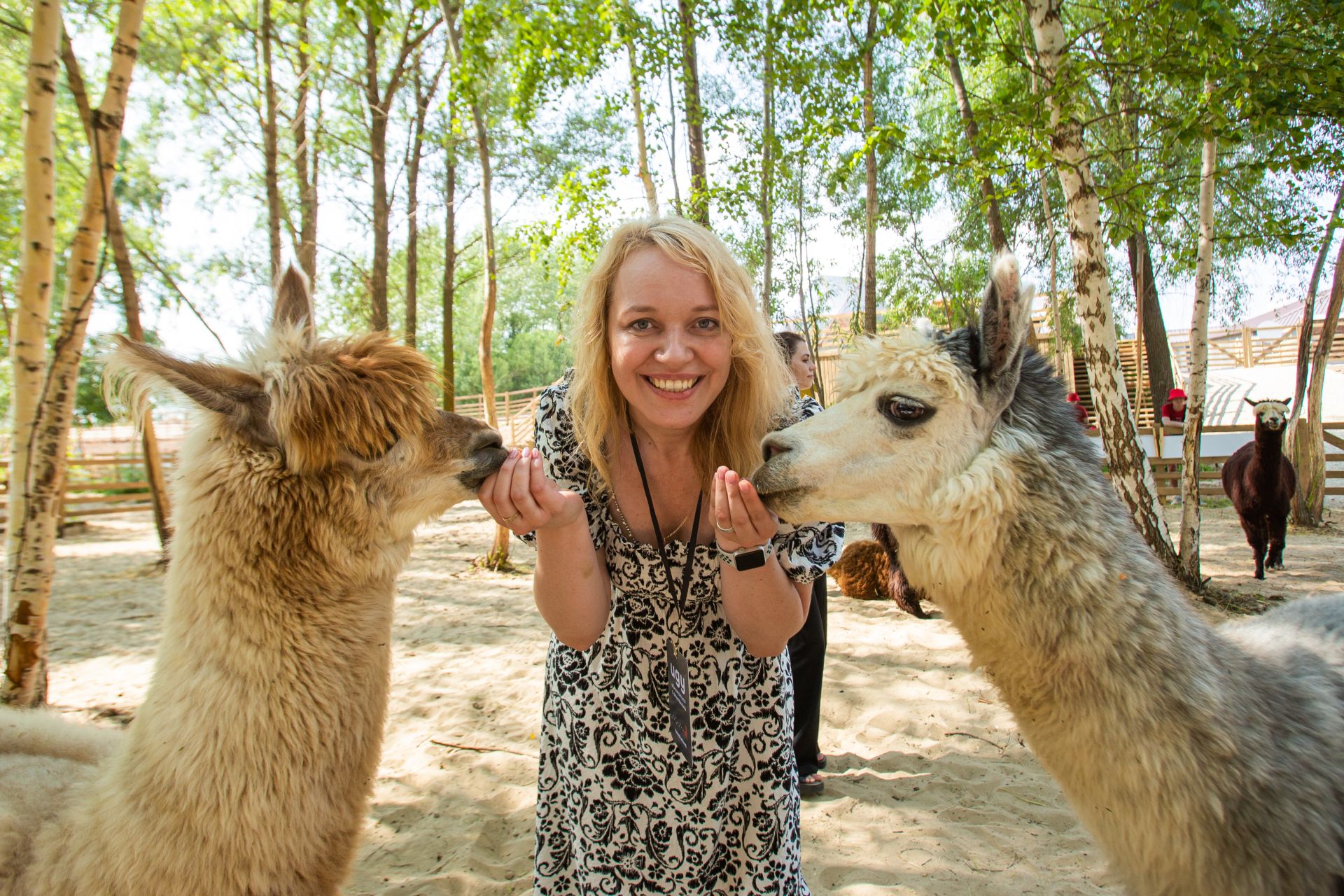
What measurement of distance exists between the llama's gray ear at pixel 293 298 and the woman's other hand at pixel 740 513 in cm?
116

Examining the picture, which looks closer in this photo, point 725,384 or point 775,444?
point 775,444

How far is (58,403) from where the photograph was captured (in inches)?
114

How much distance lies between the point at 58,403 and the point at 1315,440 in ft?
→ 42.4

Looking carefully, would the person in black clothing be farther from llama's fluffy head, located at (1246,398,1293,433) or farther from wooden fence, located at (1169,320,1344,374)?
wooden fence, located at (1169,320,1344,374)

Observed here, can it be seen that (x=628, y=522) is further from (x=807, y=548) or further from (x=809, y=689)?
(x=809, y=689)

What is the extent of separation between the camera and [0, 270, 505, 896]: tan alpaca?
4.40ft

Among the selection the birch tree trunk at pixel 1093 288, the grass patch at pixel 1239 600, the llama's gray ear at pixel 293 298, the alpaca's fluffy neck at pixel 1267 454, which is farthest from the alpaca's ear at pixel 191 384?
the alpaca's fluffy neck at pixel 1267 454

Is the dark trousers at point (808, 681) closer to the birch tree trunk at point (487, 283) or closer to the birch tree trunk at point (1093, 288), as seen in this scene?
the birch tree trunk at point (1093, 288)

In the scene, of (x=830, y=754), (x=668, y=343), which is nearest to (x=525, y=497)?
(x=668, y=343)

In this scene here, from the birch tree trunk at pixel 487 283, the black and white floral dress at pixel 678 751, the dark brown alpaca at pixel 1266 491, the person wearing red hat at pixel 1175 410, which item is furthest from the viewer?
the person wearing red hat at pixel 1175 410

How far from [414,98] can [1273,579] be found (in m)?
14.4

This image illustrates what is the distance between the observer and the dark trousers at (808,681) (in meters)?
3.25

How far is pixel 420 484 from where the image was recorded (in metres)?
1.58

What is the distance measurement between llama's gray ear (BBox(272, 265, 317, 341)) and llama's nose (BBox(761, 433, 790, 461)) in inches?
46.6
